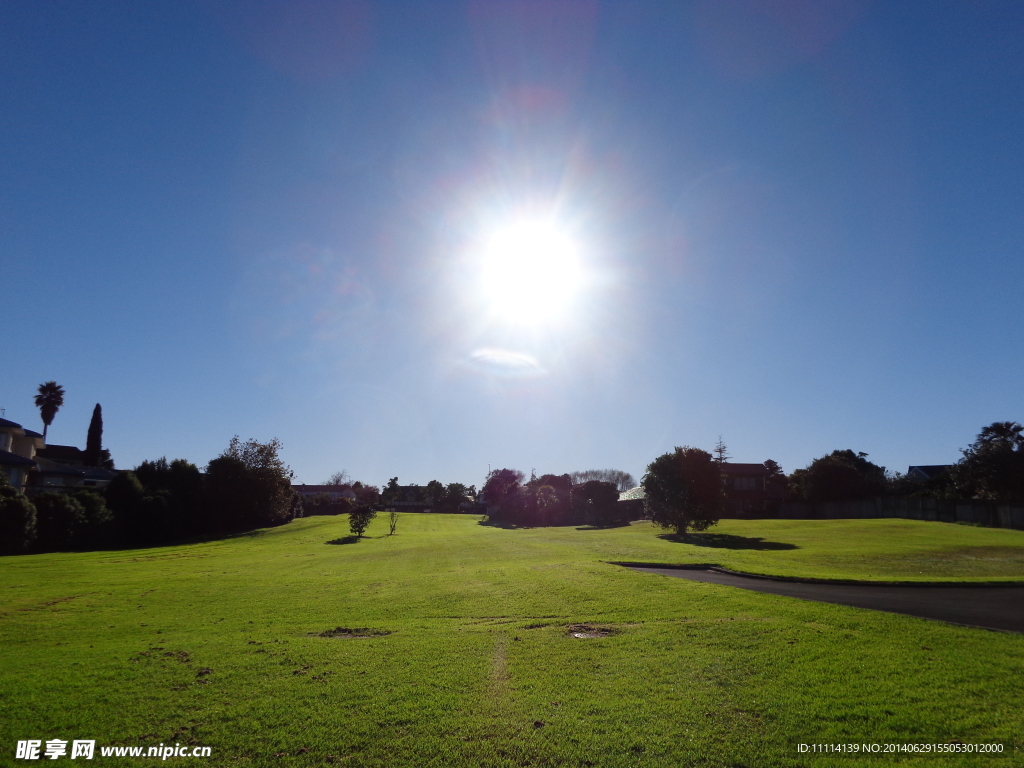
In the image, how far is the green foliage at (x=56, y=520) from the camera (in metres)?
49.3

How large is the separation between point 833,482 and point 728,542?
186 ft

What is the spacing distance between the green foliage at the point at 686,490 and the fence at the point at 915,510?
96.0 feet

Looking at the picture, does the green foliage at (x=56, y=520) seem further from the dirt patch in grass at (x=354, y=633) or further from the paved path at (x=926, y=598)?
the paved path at (x=926, y=598)

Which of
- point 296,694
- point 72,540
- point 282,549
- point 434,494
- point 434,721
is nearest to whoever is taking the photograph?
point 434,721

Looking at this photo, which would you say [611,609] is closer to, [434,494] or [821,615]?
[821,615]

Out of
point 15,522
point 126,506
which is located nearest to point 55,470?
point 126,506

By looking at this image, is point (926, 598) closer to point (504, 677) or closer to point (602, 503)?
point (504, 677)

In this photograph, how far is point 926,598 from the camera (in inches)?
687

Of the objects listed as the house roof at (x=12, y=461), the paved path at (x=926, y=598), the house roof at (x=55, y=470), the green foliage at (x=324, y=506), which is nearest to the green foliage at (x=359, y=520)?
the house roof at (x=12, y=461)

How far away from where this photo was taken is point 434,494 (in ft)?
481

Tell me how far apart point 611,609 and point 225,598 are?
14.2m

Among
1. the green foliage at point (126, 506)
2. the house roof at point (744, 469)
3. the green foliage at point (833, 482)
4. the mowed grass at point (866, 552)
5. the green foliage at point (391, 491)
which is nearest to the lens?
the mowed grass at point (866, 552)

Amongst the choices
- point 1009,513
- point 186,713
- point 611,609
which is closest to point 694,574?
point 611,609

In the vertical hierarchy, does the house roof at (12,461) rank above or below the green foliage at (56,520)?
above
